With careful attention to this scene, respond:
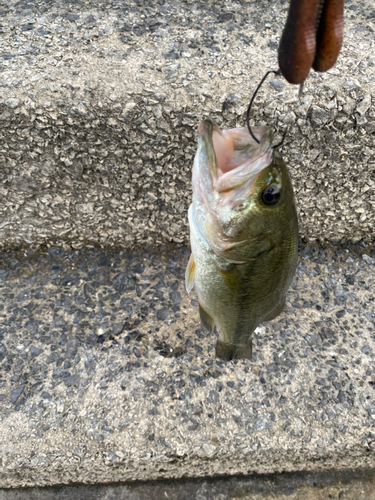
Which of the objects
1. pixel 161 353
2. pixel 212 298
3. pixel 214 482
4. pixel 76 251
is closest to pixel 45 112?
pixel 76 251

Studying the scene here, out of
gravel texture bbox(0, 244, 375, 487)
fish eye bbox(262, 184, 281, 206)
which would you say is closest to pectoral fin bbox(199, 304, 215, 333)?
gravel texture bbox(0, 244, 375, 487)

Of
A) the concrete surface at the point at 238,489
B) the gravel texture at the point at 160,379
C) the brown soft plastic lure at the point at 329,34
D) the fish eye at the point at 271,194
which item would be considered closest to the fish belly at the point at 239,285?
the fish eye at the point at 271,194

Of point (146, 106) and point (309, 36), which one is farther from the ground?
point (309, 36)

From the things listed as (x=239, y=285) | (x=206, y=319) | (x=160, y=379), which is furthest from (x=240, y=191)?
(x=160, y=379)

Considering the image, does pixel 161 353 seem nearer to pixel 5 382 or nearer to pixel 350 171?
pixel 5 382

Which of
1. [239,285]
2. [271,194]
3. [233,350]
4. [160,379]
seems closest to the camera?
[271,194]

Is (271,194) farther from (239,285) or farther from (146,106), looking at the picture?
(146,106)
